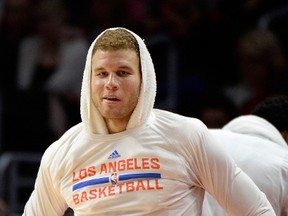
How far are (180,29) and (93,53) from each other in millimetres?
3966

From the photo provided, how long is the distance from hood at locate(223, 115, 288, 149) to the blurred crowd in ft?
7.01

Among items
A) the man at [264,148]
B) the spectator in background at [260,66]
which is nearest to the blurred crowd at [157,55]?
the spectator in background at [260,66]

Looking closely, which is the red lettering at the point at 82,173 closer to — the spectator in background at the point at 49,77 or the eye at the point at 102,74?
the eye at the point at 102,74

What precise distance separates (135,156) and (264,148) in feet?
3.23

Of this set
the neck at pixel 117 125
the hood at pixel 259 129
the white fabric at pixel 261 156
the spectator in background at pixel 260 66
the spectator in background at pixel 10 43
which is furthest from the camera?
the spectator in background at pixel 10 43

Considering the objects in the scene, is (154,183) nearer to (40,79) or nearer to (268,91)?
(268,91)

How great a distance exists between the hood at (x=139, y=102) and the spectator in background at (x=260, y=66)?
3.33 m

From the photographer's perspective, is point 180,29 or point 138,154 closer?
point 138,154

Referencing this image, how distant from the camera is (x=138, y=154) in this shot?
12.0 feet

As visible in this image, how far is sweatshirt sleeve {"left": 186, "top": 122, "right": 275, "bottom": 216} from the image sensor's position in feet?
12.0

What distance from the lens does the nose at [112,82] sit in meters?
3.62

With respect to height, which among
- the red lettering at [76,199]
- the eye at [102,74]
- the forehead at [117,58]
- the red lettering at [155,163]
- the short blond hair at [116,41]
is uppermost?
the short blond hair at [116,41]

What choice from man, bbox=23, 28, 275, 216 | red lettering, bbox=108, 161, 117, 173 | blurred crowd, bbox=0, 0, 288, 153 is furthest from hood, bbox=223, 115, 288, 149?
blurred crowd, bbox=0, 0, 288, 153

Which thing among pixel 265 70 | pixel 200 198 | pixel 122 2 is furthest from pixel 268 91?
pixel 200 198
